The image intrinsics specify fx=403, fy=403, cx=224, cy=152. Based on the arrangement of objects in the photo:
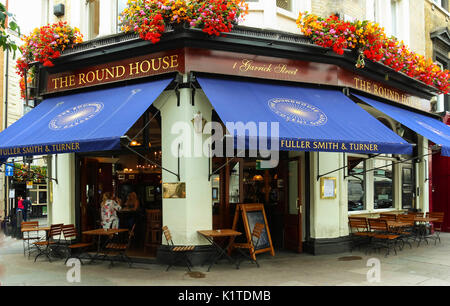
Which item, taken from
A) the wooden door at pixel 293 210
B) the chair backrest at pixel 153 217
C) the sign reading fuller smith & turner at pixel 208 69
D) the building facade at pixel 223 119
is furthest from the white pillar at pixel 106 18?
the wooden door at pixel 293 210

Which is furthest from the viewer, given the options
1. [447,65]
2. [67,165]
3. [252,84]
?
[447,65]

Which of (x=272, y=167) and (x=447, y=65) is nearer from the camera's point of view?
(x=272, y=167)

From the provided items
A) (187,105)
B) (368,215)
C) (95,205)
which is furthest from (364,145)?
(95,205)

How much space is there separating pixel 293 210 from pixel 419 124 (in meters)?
4.59

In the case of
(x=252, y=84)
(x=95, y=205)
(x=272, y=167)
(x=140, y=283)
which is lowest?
(x=140, y=283)

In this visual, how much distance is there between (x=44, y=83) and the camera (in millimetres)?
10836

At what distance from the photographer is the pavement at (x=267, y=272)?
734 cm

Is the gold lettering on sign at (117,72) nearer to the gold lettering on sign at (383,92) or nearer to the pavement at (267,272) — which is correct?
the pavement at (267,272)

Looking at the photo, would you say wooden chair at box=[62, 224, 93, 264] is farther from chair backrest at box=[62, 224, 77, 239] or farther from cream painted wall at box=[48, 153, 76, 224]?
cream painted wall at box=[48, 153, 76, 224]

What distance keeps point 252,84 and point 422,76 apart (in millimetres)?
6674

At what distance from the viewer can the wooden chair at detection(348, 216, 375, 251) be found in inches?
418

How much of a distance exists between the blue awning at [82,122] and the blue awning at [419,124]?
5.81 meters

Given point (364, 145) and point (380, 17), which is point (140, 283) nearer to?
point (364, 145)

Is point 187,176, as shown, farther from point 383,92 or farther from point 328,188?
point 383,92
